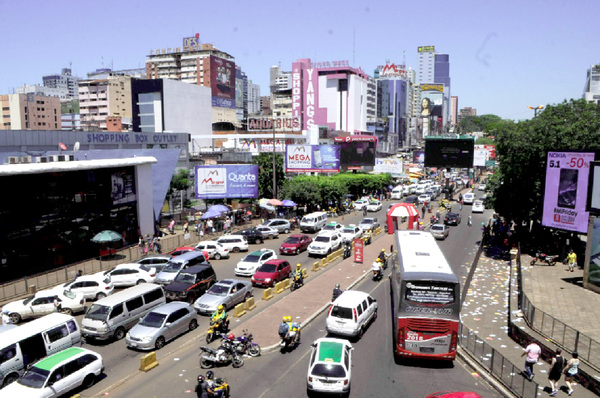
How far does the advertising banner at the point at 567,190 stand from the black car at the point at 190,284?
2106cm

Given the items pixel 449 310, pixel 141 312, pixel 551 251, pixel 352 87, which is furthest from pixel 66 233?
pixel 352 87

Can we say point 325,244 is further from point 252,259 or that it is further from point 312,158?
point 312,158

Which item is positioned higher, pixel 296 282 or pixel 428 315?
pixel 428 315

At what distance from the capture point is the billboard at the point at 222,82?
15662 centimetres

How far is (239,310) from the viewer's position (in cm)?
2103

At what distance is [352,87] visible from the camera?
153 meters

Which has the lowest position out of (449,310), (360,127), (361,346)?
(361,346)

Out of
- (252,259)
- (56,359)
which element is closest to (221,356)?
(56,359)

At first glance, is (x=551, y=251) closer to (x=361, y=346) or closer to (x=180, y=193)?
(x=361, y=346)

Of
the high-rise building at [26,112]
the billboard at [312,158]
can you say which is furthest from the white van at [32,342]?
the high-rise building at [26,112]

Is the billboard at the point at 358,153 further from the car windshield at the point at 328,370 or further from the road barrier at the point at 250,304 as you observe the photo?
the car windshield at the point at 328,370

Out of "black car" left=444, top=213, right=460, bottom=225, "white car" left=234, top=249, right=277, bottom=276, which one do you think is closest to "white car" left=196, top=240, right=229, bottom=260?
"white car" left=234, top=249, right=277, bottom=276

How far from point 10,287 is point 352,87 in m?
139

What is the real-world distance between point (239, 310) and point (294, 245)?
12.8 metres
